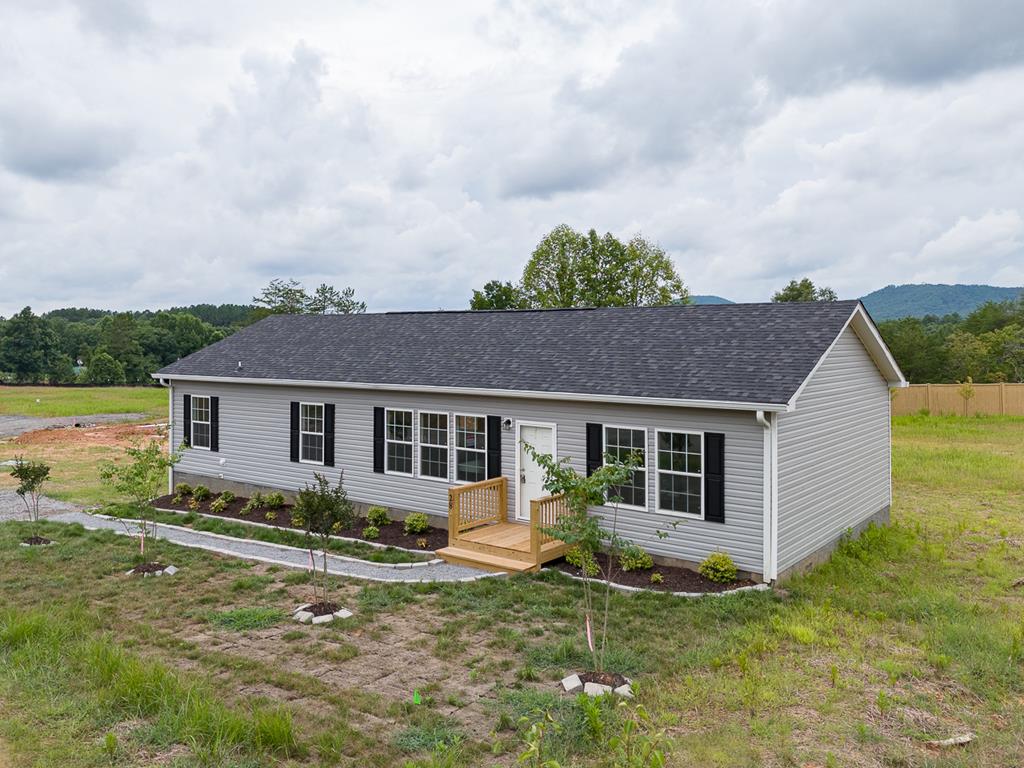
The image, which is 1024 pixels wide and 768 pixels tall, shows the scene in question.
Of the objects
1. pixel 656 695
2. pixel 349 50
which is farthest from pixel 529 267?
pixel 656 695

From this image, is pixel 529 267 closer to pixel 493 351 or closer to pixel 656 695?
pixel 493 351

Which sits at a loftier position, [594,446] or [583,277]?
[583,277]

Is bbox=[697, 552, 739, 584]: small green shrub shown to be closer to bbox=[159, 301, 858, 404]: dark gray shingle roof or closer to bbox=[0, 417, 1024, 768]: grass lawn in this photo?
bbox=[0, 417, 1024, 768]: grass lawn

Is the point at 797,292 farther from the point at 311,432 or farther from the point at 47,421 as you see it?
the point at 47,421

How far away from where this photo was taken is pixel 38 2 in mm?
13617

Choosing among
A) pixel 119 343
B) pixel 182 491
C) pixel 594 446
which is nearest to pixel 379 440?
pixel 594 446

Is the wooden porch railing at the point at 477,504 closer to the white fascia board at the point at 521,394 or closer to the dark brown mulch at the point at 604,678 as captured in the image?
the white fascia board at the point at 521,394

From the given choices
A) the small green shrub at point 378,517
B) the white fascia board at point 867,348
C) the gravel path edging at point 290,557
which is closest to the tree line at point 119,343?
the gravel path edging at point 290,557

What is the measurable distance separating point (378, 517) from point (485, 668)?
731 centimetres

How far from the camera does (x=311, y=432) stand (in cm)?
1593

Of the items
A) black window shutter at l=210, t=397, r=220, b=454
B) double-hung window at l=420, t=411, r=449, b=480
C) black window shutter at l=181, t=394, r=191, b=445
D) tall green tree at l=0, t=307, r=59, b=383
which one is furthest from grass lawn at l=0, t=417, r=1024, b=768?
tall green tree at l=0, t=307, r=59, b=383

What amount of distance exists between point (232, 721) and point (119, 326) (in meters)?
85.5

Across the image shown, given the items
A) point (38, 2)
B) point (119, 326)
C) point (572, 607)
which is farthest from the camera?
point (119, 326)

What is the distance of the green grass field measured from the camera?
44469 mm
